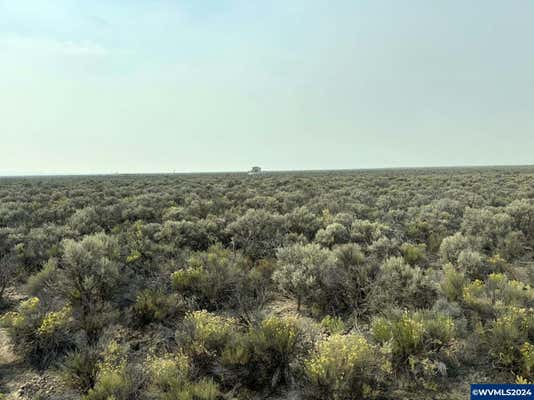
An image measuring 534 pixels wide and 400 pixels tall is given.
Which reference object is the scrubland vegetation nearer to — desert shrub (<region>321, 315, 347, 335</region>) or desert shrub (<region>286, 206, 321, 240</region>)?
desert shrub (<region>321, 315, 347, 335</region>)

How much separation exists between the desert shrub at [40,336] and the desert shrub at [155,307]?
1.13 meters

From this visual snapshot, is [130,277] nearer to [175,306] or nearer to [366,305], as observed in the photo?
[175,306]

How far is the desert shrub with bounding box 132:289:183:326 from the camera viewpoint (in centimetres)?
583

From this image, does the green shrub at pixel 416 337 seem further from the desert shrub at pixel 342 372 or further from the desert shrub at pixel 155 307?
the desert shrub at pixel 155 307

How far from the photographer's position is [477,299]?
551 cm

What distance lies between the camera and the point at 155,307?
232 inches

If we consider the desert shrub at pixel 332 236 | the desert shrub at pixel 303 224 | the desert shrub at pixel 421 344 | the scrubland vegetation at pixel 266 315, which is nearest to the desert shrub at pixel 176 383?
the scrubland vegetation at pixel 266 315

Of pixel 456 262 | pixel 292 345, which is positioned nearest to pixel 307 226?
pixel 456 262

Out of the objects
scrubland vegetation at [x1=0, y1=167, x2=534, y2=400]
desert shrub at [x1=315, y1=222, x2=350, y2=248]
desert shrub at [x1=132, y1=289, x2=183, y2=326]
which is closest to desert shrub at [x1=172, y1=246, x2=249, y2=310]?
scrubland vegetation at [x1=0, y1=167, x2=534, y2=400]

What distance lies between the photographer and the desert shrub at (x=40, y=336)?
194 inches

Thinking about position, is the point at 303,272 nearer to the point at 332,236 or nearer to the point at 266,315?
the point at 266,315

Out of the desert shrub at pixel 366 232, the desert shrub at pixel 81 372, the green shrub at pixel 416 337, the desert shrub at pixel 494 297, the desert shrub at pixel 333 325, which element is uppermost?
the desert shrub at pixel 366 232

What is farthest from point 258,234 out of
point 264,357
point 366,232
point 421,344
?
point 421,344

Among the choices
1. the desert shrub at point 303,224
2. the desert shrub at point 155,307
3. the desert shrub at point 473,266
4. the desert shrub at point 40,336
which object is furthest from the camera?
the desert shrub at point 303,224
